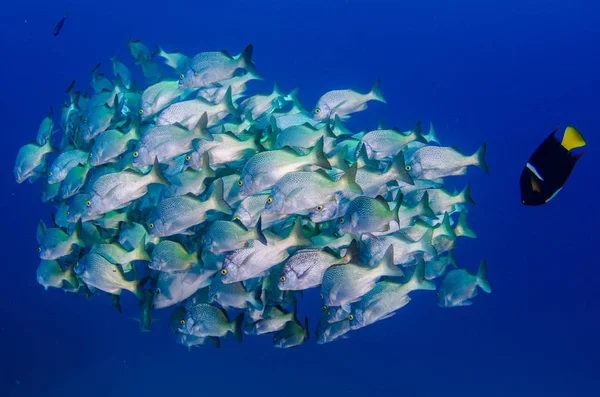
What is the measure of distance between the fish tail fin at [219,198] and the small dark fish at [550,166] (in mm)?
2178

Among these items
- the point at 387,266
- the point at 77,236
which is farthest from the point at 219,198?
the point at 77,236

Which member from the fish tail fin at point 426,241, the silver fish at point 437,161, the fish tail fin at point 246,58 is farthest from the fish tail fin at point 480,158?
the fish tail fin at point 246,58

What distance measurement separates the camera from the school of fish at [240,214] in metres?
3.67

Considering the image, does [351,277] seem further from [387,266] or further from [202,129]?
[202,129]

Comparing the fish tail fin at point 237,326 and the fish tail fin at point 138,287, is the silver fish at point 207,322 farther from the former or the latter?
the fish tail fin at point 138,287

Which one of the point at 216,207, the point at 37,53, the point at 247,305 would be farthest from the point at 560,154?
the point at 37,53

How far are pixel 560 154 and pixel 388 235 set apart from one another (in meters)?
1.69

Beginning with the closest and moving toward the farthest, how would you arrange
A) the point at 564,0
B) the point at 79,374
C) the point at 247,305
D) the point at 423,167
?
the point at 247,305 → the point at 423,167 → the point at 79,374 → the point at 564,0

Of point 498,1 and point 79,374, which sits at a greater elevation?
point 498,1

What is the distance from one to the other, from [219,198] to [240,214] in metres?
0.29

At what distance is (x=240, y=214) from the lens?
13.1ft

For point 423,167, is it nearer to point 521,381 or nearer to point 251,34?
point 521,381

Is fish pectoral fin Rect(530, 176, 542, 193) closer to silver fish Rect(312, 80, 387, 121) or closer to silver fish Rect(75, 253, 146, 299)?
silver fish Rect(312, 80, 387, 121)

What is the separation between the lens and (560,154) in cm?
289
